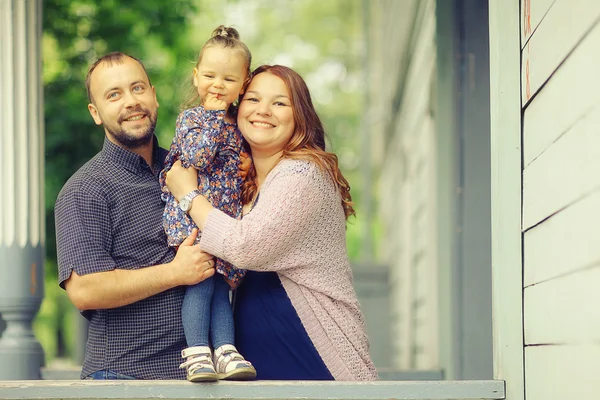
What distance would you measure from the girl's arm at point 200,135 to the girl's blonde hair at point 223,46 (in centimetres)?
16

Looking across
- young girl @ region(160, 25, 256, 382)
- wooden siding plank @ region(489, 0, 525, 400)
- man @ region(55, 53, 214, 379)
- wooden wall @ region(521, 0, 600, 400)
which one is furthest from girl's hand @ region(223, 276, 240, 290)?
wooden wall @ region(521, 0, 600, 400)

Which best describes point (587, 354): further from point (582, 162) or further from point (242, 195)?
point (242, 195)

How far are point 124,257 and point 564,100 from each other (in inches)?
58.9

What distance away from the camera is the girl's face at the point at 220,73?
2.90 meters

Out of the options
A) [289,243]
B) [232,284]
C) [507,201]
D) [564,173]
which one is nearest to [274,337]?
[232,284]

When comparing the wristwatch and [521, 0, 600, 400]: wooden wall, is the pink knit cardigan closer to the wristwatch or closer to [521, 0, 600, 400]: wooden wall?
the wristwatch

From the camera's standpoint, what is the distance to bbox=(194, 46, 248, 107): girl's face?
290 centimetres

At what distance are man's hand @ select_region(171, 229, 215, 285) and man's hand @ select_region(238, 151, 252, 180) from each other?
1.09 ft

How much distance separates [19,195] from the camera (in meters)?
3.58

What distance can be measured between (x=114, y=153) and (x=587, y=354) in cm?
173

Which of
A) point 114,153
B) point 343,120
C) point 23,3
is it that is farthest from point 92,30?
point 343,120

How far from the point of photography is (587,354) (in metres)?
1.88

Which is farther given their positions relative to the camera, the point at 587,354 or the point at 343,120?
the point at 343,120

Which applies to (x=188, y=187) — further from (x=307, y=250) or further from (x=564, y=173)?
(x=564, y=173)
